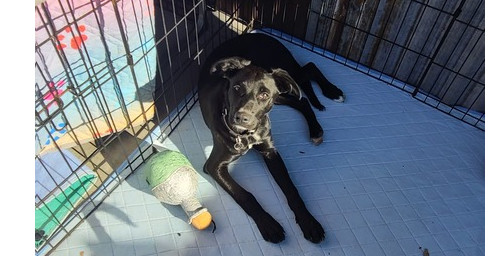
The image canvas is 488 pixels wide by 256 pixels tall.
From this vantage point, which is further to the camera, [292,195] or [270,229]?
[292,195]

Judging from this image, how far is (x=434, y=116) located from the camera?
2998mm

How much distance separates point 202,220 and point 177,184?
0.87 ft

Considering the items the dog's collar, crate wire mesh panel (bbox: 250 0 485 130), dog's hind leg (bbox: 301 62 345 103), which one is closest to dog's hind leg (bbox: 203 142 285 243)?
the dog's collar

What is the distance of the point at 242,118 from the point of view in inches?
83.4

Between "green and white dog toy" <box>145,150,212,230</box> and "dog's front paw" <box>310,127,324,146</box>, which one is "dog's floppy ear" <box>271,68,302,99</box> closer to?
"dog's front paw" <box>310,127,324,146</box>

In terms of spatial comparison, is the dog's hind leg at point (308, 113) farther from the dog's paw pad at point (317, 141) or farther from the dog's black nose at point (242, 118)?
the dog's black nose at point (242, 118)

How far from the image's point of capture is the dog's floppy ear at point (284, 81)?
2232 millimetres

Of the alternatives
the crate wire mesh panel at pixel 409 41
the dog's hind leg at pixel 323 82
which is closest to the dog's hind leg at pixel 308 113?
the dog's hind leg at pixel 323 82

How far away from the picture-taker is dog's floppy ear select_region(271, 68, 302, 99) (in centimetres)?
223

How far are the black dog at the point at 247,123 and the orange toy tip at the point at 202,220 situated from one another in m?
0.22

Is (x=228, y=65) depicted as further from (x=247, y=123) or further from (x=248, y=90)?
(x=247, y=123)

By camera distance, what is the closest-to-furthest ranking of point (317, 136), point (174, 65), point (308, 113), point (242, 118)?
point (242, 118), point (317, 136), point (308, 113), point (174, 65)

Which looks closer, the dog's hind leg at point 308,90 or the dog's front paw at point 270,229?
the dog's front paw at point 270,229

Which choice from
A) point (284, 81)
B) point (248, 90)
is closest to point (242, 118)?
point (248, 90)
